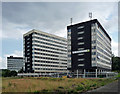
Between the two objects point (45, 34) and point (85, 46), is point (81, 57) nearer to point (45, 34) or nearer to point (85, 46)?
point (85, 46)

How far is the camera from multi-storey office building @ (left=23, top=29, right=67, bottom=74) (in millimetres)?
105400

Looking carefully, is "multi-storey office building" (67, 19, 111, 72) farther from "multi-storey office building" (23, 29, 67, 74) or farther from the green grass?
the green grass

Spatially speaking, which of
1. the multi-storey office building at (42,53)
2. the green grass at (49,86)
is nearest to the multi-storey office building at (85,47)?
the multi-storey office building at (42,53)

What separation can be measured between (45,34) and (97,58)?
5782 centimetres

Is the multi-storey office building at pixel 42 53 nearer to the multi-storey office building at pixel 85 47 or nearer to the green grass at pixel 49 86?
the multi-storey office building at pixel 85 47

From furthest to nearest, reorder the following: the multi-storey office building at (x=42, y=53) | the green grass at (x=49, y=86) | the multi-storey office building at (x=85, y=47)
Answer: the multi-storey office building at (x=42, y=53)
the multi-storey office building at (x=85, y=47)
the green grass at (x=49, y=86)

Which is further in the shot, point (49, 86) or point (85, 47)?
point (85, 47)

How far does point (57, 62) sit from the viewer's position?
122875mm

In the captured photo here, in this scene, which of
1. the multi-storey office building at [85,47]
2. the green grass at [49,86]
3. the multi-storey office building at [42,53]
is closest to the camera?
the green grass at [49,86]

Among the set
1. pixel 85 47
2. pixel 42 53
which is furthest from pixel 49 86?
pixel 42 53

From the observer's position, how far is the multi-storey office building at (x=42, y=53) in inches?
4150

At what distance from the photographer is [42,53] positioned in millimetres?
111000

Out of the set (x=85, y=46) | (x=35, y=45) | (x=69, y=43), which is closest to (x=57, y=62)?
(x=35, y=45)

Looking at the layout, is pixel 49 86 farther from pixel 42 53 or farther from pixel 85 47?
pixel 42 53
